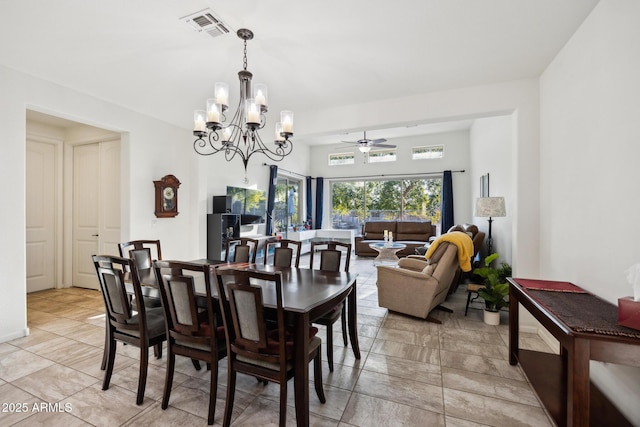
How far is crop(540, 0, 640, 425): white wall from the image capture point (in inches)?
69.1

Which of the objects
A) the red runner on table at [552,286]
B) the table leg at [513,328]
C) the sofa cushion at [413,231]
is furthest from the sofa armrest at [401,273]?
the sofa cushion at [413,231]

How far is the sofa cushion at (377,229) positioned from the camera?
827 centimetres

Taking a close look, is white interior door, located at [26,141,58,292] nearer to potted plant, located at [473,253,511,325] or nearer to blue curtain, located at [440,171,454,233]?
potted plant, located at [473,253,511,325]

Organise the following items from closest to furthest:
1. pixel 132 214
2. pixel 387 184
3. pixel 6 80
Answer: pixel 6 80 → pixel 132 214 → pixel 387 184

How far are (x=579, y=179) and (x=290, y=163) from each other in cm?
676

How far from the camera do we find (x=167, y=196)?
4.46 m

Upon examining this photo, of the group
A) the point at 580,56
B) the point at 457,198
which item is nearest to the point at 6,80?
the point at 580,56

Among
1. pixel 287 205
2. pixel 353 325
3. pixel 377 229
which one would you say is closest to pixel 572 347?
pixel 353 325

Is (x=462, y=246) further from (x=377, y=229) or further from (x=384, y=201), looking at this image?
(x=384, y=201)

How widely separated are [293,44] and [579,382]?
9.58 ft

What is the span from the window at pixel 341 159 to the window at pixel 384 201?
2.05 ft

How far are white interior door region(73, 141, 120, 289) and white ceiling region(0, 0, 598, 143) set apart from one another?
1237 millimetres

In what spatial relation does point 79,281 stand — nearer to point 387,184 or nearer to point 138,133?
point 138,133

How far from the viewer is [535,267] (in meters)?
3.19
